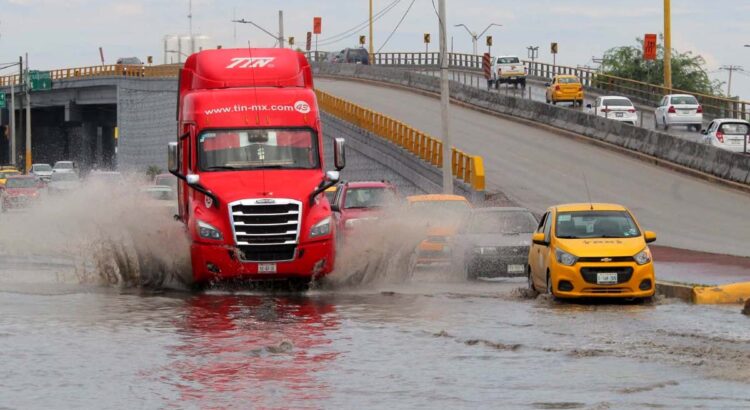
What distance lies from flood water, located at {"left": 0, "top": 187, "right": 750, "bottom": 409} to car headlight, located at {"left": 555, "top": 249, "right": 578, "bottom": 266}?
0.66 metres

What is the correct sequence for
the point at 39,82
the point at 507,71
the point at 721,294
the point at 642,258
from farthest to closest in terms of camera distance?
the point at 39,82, the point at 507,71, the point at 721,294, the point at 642,258

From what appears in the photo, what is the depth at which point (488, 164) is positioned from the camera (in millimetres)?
55844

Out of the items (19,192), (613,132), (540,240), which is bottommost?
(19,192)

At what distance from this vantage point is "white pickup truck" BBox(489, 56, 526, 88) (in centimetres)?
9419

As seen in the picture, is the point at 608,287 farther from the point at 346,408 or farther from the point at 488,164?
the point at 488,164

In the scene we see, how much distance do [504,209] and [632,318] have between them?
380 inches

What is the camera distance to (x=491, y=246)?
27.1 meters

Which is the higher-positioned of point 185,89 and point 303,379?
point 185,89

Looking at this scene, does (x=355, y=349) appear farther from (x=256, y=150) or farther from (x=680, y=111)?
(x=680, y=111)

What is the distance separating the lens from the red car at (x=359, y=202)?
3030 centimetres

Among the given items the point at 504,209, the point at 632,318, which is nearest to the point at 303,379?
the point at 632,318

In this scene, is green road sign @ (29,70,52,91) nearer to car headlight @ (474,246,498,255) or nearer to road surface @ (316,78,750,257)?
road surface @ (316,78,750,257)

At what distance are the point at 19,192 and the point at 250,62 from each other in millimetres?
41683

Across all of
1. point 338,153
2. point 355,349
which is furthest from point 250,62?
point 355,349
